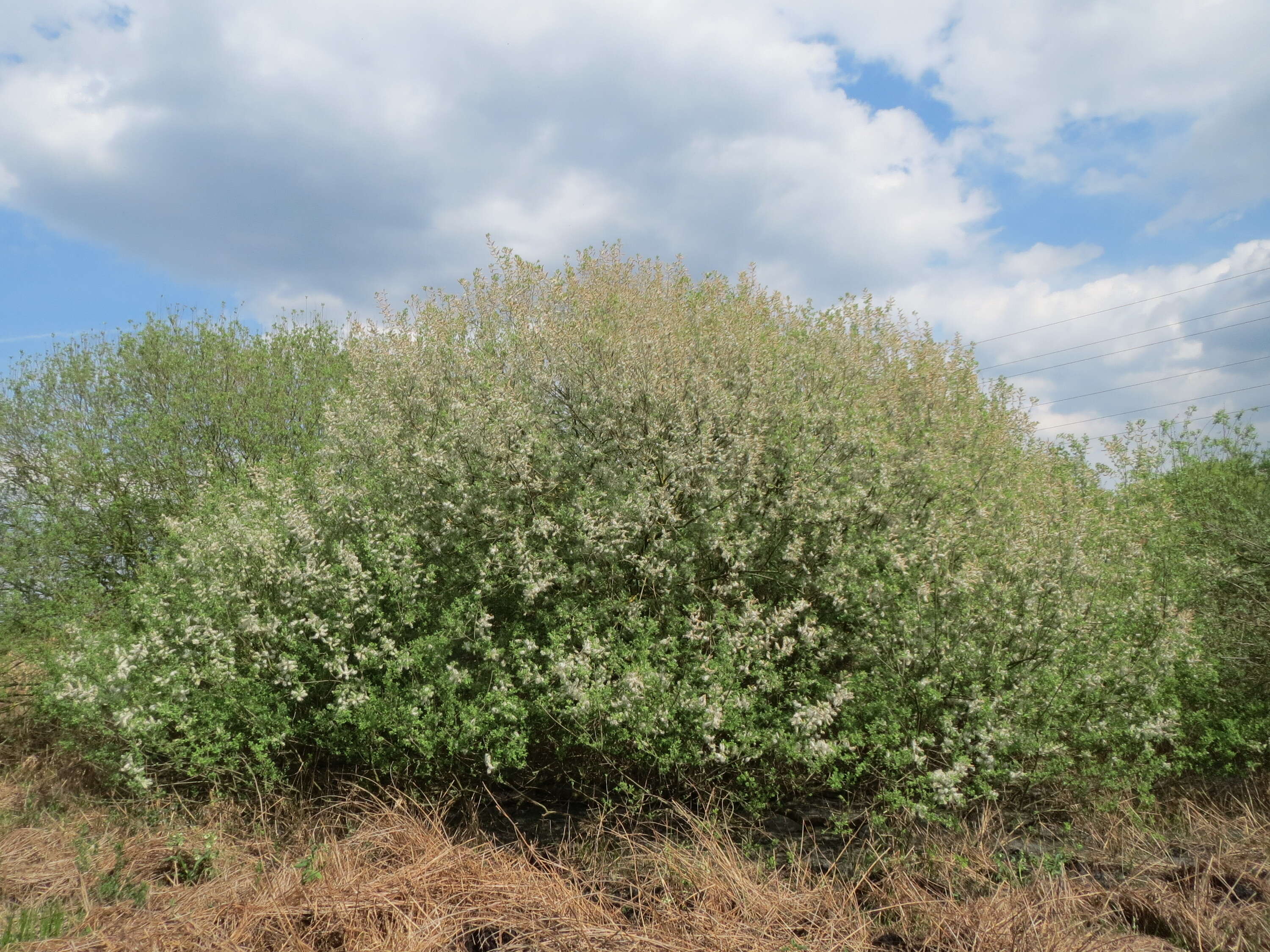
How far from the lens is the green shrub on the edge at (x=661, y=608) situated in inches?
311

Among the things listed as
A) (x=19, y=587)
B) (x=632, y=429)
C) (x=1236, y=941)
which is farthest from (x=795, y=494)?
(x=19, y=587)

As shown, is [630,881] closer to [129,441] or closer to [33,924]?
[33,924]

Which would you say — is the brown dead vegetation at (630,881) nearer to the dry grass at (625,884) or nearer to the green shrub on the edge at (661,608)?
the dry grass at (625,884)

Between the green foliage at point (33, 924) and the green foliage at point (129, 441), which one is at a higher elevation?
the green foliage at point (129, 441)

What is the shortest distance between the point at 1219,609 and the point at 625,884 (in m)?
9.76

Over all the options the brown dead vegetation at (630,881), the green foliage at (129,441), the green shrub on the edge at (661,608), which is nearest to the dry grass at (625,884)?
the brown dead vegetation at (630,881)

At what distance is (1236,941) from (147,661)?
11118 mm

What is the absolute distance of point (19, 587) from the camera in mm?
13797

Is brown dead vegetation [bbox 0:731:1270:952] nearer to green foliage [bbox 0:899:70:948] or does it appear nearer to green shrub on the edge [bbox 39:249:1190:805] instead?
green foliage [bbox 0:899:70:948]

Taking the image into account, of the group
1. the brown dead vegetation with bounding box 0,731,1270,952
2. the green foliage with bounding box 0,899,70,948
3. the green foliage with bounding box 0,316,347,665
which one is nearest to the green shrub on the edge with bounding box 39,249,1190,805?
the brown dead vegetation with bounding box 0,731,1270,952

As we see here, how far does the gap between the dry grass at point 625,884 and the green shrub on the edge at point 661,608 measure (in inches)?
24.9

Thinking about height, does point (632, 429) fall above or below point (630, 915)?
above

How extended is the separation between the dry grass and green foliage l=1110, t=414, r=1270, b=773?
2.77 ft

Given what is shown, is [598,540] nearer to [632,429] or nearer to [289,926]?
[632,429]
